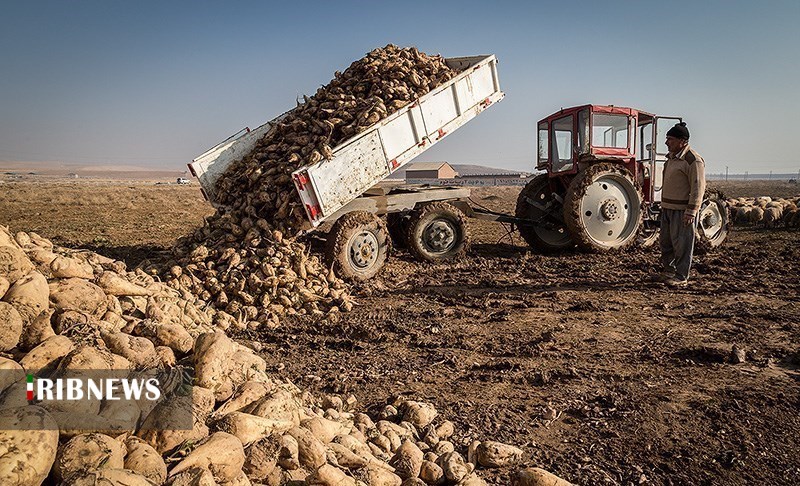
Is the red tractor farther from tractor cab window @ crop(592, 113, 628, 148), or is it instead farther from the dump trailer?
the dump trailer

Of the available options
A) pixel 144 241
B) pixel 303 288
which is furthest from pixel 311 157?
pixel 144 241

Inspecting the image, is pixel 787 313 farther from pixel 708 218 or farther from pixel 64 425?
pixel 64 425

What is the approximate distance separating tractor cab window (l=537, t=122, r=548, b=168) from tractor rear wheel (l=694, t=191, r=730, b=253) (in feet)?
10.1

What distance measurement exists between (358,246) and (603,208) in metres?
4.29

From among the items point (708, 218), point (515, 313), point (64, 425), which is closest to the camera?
point (64, 425)

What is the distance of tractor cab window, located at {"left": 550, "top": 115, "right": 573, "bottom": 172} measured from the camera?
9.55m

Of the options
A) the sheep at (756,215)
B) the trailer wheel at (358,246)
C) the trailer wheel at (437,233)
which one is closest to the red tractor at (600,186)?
the trailer wheel at (437,233)

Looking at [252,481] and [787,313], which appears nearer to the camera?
[252,481]

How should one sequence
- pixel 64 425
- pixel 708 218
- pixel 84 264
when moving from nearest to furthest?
pixel 64 425 → pixel 84 264 → pixel 708 218

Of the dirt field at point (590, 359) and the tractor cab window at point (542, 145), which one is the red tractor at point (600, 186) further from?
the dirt field at point (590, 359)

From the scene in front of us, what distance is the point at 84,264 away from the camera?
13.6ft

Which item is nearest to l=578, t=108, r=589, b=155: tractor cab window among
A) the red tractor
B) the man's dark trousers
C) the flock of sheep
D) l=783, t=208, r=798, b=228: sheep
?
the red tractor

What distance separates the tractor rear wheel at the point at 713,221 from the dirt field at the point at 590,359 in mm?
1059

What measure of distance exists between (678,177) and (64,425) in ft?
23.7
